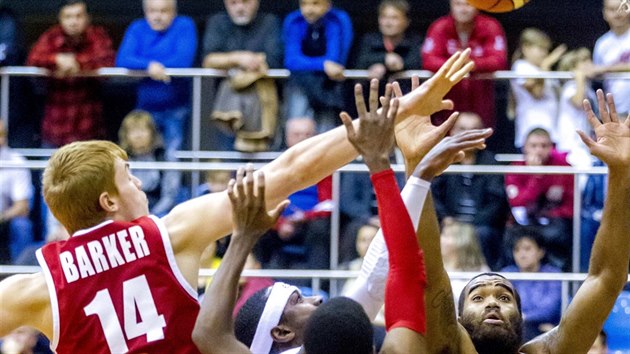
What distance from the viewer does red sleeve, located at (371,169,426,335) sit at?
360 centimetres

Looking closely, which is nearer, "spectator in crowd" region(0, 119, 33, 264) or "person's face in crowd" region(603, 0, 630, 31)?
"person's face in crowd" region(603, 0, 630, 31)

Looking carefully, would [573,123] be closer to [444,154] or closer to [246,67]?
[246,67]

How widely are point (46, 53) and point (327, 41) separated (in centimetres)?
212

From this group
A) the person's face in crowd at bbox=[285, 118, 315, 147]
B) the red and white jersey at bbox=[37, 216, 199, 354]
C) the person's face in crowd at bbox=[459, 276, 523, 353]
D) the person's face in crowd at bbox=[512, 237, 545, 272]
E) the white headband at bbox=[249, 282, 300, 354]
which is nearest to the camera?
the red and white jersey at bbox=[37, 216, 199, 354]

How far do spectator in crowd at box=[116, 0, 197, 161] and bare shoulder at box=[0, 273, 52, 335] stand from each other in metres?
4.87

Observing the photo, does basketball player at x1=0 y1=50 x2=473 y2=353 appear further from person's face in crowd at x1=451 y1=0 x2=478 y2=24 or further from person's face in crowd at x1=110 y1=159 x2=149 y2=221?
person's face in crowd at x1=451 y1=0 x2=478 y2=24

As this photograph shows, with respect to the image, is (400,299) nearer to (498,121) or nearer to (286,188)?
(286,188)

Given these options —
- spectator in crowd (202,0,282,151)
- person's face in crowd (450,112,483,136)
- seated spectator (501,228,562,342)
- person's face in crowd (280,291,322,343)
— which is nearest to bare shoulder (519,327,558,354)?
person's face in crowd (280,291,322,343)

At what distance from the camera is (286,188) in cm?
413

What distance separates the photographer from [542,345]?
477cm

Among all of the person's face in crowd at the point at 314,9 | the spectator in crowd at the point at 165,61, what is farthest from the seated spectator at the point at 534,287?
the spectator in crowd at the point at 165,61

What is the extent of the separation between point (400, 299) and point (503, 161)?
18.2 ft

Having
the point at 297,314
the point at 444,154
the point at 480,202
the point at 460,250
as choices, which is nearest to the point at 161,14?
the point at 480,202

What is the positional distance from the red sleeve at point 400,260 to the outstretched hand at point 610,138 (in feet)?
3.95
